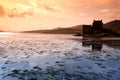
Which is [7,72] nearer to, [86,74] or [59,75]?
[59,75]

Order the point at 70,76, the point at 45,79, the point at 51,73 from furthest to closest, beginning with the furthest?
the point at 51,73, the point at 70,76, the point at 45,79

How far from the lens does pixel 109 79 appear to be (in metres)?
28.3

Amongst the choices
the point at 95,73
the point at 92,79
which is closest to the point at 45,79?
the point at 92,79

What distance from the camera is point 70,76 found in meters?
29.7

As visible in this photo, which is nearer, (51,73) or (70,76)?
(70,76)

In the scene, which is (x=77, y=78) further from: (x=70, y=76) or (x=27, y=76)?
(x=27, y=76)

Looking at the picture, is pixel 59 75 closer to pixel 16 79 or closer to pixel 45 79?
pixel 45 79

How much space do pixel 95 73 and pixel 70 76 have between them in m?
4.37

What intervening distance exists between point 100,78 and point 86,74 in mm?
2812

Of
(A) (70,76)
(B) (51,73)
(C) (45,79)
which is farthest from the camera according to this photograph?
(B) (51,73)

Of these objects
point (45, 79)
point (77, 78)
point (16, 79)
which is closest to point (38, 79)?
point (45, 79)

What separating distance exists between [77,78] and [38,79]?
206 inches

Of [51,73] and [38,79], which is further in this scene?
[51,73]

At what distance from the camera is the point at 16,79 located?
1099 inches
